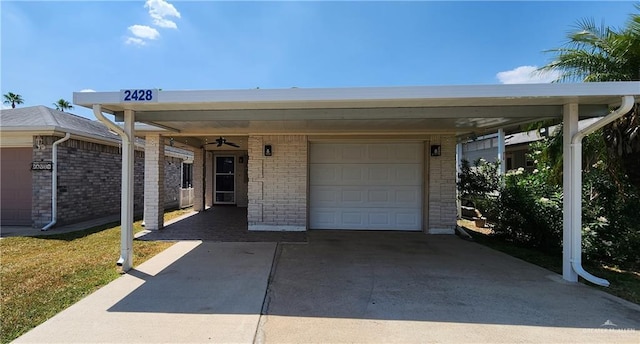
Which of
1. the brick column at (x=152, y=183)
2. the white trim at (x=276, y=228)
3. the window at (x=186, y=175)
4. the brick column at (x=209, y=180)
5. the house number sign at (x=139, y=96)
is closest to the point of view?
the house number sign at (x=139, y=96)

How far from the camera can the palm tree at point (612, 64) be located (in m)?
5.30

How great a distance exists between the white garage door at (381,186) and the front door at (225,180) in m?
6.89

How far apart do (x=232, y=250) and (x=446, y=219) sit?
219 inches

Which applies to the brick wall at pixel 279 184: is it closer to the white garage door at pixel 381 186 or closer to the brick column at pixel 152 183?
the white garage door at pixel 381 186

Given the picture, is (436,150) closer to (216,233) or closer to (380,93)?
(380,93)

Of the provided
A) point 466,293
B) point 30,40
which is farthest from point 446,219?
point 30,40

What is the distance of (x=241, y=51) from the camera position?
1062 cm

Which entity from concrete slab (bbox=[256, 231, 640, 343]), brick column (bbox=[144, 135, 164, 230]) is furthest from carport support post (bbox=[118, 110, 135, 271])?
brick column (bbox=[144, 135, 164, 230])

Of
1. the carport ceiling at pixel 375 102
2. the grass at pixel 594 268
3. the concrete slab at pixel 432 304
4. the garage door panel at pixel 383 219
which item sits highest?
the carport ceiling at pixel 375 102

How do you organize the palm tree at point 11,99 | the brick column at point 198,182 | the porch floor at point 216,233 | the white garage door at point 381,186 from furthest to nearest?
the palm tree at point 11,99, the brick column at point 198,182, the white garage door at point 381,186, the porch floor at point 216,233

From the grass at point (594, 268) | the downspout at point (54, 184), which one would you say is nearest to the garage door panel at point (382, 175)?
the grass at point (594, 268)

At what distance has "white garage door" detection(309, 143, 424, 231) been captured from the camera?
8758mm

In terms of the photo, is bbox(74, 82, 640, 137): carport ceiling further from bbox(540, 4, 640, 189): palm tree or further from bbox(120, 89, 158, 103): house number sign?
bbox(540, 4, 640, 189): palm tree

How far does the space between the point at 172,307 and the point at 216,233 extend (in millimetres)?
4431
